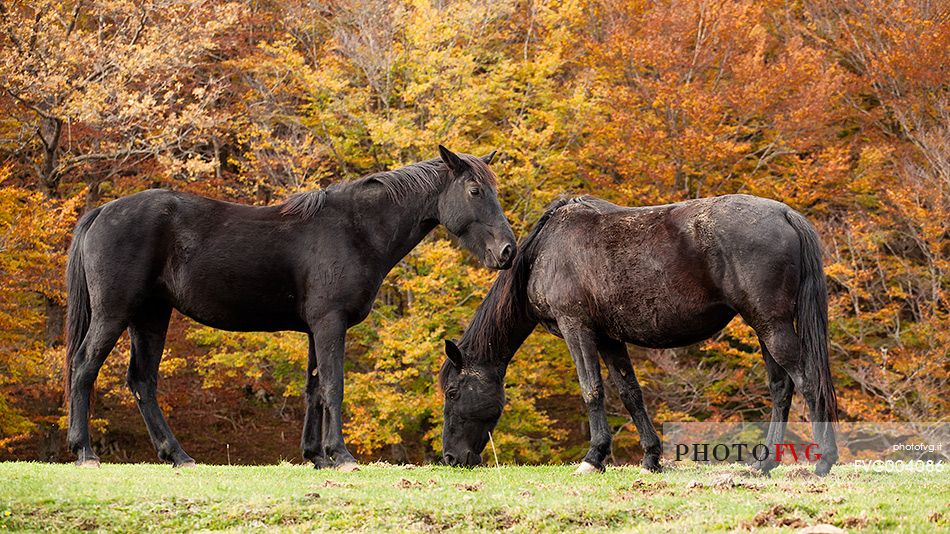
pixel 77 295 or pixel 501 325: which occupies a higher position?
pixel 77 295

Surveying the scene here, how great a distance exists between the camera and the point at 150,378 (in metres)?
10.2

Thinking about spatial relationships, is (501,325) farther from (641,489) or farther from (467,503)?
(467,503)

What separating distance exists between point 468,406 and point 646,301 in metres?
2.42

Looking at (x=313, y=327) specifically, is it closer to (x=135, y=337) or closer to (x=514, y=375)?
(x=135, y=337)

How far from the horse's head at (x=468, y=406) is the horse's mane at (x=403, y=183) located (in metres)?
1.69

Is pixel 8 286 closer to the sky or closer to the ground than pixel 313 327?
closer to the ground

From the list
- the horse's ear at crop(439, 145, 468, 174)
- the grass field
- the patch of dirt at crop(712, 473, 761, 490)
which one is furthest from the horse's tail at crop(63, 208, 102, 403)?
the patch of dirt at crop(712, 473, 761, 490)

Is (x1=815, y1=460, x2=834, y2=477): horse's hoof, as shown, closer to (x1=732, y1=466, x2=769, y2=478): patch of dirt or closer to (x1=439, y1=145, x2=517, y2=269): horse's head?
(x1=732, y1=466, x2=769, y2=478): patch of dirt

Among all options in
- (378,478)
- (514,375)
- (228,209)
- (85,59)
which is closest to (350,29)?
(85,59)

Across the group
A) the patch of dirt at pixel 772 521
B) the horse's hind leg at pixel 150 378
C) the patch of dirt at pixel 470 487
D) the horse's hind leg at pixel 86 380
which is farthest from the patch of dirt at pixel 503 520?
the horse's hind leg at pixel 86 380

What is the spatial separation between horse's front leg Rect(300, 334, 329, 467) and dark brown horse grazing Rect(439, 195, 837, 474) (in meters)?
1.43

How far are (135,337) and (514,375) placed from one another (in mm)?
11642

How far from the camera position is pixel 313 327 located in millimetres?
9641

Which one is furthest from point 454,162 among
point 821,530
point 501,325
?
point 821,530
